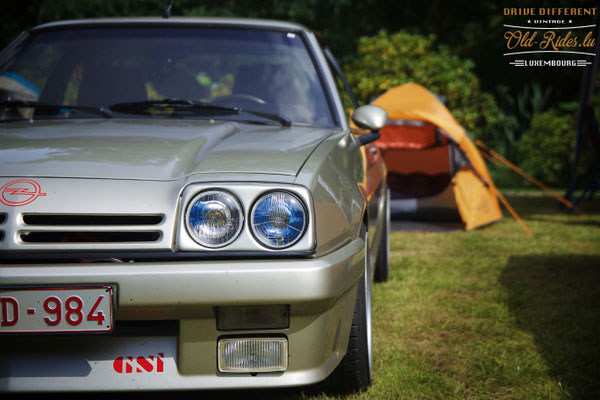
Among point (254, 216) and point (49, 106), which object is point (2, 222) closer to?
point (254, 216)

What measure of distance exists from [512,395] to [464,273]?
7.95 ft

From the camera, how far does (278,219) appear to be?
1895mm

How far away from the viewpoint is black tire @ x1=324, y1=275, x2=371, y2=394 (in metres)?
2.32

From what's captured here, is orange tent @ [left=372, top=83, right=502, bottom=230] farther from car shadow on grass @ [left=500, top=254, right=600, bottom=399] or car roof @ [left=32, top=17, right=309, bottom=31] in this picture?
car roof @ [left=32, top=17, right=309, bottom=31]

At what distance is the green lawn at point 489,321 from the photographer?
271 centimetres

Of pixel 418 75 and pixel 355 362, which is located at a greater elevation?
pixel 355 362

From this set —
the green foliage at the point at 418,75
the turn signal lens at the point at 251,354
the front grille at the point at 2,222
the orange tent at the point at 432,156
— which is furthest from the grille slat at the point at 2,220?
the green foliage at the point at 418,75

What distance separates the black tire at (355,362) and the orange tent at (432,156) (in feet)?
15.8

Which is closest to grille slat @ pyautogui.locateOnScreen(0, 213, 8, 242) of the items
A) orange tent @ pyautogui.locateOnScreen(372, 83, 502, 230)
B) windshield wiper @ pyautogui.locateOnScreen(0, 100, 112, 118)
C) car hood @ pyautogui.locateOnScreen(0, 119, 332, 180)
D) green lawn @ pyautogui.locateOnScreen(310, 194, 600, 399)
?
car hood @ pyautogui.locateOnScreen(0, 119, 332, 180)

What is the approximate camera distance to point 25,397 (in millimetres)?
2398

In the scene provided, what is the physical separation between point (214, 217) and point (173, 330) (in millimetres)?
341

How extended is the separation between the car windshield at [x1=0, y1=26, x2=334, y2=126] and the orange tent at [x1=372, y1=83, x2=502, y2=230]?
4.15 metres

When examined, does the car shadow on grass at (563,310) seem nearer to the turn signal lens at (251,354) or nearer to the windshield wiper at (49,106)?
the turn signal lens at (251,354)

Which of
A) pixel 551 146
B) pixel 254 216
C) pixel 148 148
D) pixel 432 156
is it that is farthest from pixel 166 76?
pixel 551 146
